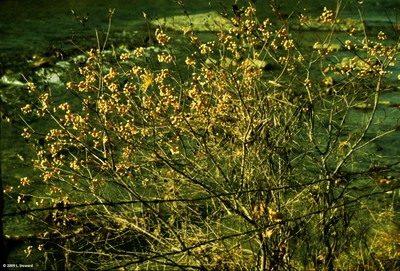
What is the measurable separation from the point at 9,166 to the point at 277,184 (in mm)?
5647

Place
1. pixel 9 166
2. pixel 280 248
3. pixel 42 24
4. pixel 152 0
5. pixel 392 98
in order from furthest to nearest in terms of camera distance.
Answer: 1. pixel 152 0
2. pixel 42 24
3. pixel 392 98
4. pixel 9 166
5. pixel 280 248

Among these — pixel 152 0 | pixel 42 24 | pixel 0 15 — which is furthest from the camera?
pixel 152 0

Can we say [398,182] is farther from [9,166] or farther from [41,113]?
[9,166]

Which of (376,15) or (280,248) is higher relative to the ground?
(280,248)

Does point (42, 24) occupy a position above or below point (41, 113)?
below

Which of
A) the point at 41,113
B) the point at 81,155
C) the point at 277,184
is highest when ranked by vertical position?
the point at 41,113

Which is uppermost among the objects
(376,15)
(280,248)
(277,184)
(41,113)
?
(41,113)

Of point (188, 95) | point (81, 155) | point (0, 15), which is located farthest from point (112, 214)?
point (0, 15)

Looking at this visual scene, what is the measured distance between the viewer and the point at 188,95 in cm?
604

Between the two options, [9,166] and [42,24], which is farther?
[42,24]

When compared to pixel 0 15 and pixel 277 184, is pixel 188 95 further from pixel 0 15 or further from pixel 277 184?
pixel 0 15

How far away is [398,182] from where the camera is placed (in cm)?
873

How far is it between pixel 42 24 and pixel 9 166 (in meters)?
10.6

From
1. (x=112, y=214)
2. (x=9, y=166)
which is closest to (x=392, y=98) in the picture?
(x=9, y=166)
